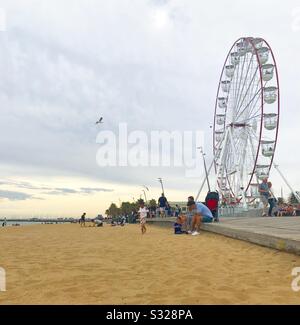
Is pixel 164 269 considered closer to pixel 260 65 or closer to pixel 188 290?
pixel 188 290

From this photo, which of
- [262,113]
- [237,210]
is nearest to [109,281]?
[237,210]

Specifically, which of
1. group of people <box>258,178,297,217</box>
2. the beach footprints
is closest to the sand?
the beach footprints

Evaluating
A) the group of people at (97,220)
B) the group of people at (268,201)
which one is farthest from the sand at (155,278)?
the group of people at (97,220)

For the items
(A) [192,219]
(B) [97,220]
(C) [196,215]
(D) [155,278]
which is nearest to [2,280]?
(D) [155,278]

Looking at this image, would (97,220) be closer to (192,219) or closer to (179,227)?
(179,227)

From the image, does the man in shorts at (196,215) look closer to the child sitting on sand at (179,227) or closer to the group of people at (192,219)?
the group of people at (192,219)

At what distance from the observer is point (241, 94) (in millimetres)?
37969

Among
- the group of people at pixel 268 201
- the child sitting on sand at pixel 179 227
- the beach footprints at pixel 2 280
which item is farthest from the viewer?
the group of people at pixel 268 201

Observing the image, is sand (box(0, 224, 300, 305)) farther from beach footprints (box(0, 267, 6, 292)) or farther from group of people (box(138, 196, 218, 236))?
group of people (box(138, 196, 218, 236))

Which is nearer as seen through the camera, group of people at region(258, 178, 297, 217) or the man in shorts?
the man in shorts

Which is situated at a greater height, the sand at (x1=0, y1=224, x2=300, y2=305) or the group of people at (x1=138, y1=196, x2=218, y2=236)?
the group of people at (x1=138, y1=196, x2=218, y2=236)

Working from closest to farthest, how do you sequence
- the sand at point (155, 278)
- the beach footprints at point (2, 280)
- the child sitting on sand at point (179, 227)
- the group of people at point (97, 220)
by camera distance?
1. the sand at point (155, 278)
2. the beach footprints at point (2, 280)
3. the child sitting on sand at point (179, 227)
4. the group of people at point (97, 220)
